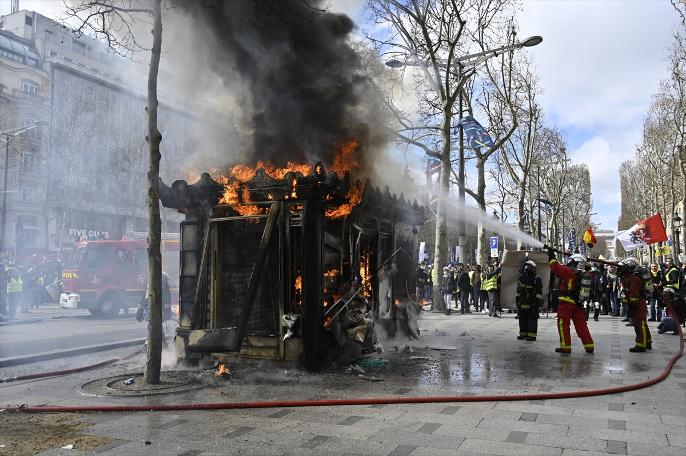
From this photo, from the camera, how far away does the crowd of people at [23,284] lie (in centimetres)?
1644

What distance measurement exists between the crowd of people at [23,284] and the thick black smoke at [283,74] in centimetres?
1061

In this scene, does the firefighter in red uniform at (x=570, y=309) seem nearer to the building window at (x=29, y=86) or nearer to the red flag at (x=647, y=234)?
the red flag at (x=647, y=234)

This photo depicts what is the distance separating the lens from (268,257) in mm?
9102

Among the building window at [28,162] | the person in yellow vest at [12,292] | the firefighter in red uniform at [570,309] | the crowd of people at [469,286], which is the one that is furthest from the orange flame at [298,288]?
the building window at [28,162]

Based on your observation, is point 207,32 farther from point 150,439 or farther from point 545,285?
point 545,285

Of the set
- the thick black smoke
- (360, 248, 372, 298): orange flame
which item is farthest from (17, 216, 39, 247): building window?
(360, 248, 372, 298): orange flame

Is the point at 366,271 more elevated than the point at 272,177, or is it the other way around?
the point at 272,177

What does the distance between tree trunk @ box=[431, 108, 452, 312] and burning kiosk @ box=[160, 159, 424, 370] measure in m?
10.5

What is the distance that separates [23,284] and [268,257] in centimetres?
1335

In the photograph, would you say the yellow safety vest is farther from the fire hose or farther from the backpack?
the fire hose

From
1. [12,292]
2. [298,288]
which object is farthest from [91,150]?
[298,288]

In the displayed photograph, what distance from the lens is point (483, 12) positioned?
2158 cm

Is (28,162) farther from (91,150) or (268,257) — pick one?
(268,257)

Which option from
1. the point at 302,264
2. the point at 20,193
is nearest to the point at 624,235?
the point at 302,264
